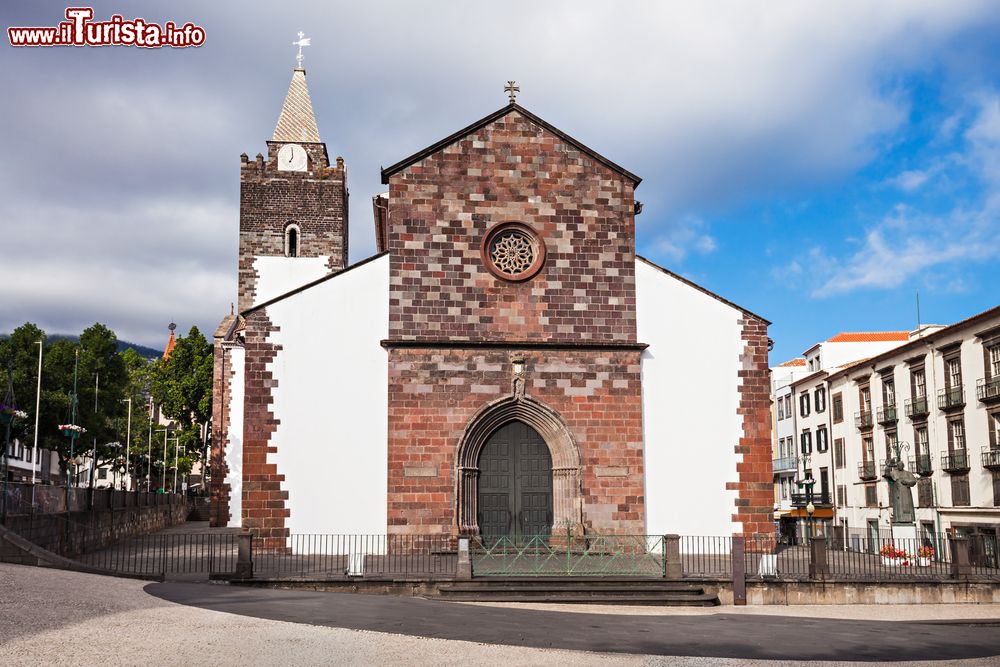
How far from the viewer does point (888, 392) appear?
38.6 metres

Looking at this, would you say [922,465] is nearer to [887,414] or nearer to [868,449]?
[887,414]

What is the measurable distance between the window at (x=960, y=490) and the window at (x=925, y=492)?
1.51 m

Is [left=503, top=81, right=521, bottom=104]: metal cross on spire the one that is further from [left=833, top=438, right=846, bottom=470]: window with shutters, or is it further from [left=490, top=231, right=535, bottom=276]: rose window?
[left=833, top=438, right=846, bottom=470]: window with shutters

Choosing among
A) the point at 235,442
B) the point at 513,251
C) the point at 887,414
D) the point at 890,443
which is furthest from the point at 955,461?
the point at 235,442

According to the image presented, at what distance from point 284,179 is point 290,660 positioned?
111ft

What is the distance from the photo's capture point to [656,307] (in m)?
24.6

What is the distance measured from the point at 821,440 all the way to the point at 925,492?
1170 centimetres

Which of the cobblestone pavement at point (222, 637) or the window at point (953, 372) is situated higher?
the window at point (953, 372)

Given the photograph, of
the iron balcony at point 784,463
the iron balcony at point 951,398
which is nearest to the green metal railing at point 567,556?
the iron balcony at point 951,398

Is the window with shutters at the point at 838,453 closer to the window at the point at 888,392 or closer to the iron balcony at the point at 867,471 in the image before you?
the iron balcony at the point at 867,471

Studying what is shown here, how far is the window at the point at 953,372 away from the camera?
33000 millimetres

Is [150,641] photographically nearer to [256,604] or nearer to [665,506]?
[256,604]

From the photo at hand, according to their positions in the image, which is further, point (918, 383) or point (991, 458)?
point (918, 383)

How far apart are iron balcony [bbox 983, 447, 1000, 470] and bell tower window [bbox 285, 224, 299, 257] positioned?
27.7 meters
